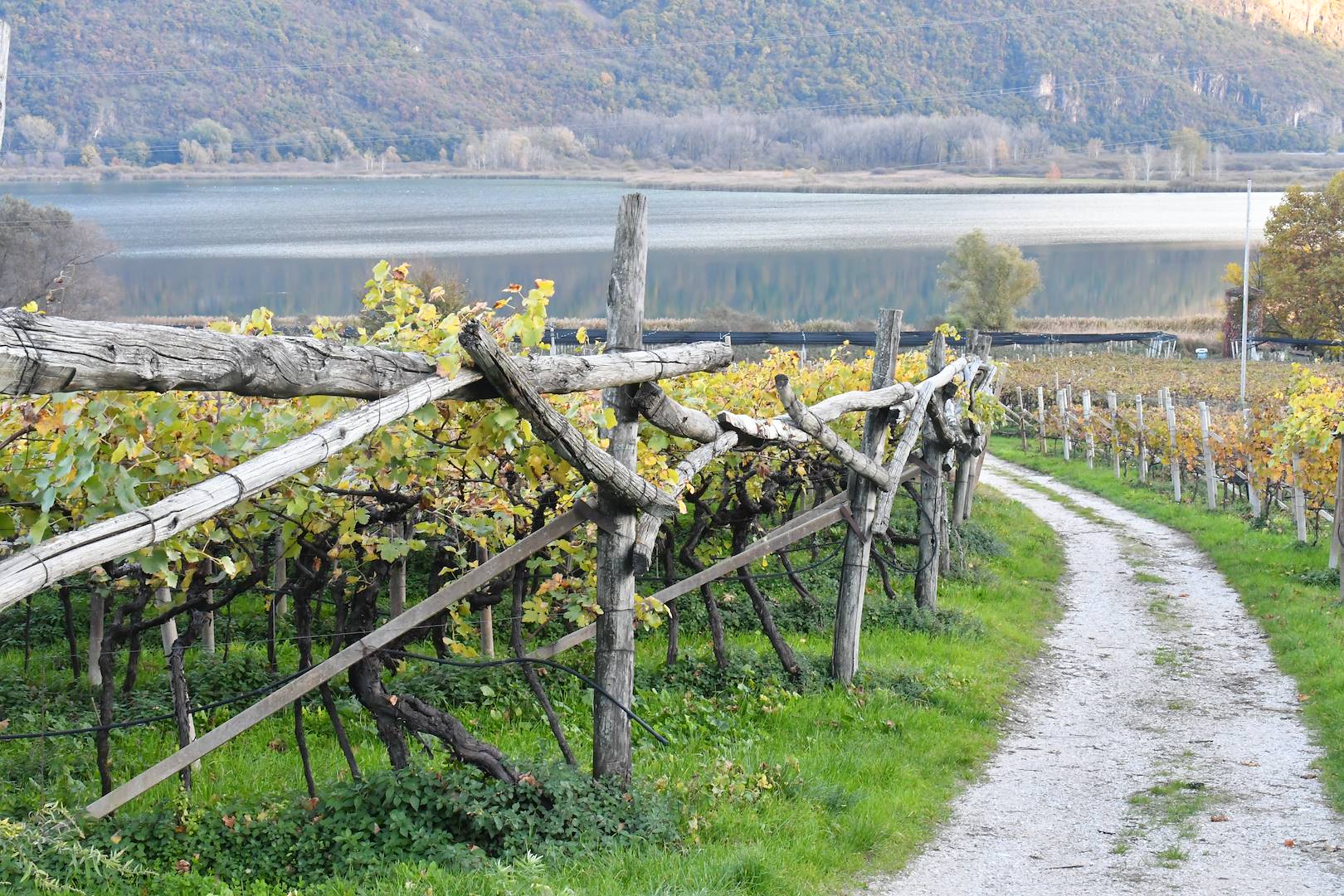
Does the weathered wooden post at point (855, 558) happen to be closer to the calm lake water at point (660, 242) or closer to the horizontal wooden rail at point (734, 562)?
the horizontal wooden rail at point (734, 562)

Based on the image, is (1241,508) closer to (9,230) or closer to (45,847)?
(45,847)

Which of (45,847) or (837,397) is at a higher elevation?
(837,397)

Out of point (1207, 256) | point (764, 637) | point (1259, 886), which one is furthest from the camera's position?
point (1207, 256)

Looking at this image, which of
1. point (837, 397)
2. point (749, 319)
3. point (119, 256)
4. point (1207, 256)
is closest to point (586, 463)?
point (837, 397)

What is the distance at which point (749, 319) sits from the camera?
6844 cm

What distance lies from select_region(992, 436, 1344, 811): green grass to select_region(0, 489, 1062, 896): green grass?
2233 millimetres

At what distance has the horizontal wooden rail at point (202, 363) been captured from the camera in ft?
11.3

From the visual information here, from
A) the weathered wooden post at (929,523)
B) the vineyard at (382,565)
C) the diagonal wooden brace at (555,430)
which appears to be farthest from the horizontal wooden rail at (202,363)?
the weathered wooden post at (929,523)

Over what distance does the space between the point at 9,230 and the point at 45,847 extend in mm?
50958

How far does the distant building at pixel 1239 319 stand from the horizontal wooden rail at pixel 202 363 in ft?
197

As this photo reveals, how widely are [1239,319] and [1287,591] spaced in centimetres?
5414

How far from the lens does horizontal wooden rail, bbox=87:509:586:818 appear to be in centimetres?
597

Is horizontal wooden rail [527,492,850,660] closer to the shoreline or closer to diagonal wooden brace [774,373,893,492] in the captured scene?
diagonal wooden brace [774,373,893,492]

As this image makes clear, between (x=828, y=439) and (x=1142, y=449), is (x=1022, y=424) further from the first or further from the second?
(x=828, y=439)
